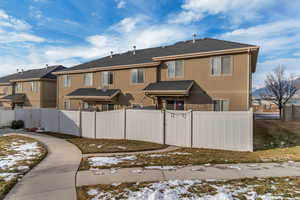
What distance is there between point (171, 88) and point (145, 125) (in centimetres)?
422

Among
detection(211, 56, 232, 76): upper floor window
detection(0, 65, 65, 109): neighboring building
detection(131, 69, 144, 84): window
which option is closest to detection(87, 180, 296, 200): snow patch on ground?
detection(211, 56, 232, 76): upper floor window

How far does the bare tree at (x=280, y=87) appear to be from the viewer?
23.5 metres

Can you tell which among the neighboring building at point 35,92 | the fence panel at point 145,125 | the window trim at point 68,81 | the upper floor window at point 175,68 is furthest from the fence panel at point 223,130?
the neighboring building at point 35,92

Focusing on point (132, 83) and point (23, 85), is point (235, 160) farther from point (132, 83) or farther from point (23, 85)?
point (23, 85)

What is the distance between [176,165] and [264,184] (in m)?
2.45

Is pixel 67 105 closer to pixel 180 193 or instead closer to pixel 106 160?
pixel 106 160

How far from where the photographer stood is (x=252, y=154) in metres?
7.59

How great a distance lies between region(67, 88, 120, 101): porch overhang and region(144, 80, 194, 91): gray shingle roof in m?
3.71

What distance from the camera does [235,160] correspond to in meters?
6.40

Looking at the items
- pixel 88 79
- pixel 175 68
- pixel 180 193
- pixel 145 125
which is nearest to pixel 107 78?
pixel 88 79

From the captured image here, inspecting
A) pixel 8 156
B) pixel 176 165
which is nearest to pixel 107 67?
pixel 8 156

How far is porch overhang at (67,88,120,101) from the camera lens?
51.3 ft

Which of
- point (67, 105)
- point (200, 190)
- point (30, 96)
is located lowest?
point (200, 190)

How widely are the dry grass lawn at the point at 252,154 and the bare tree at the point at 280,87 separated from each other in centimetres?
1254
